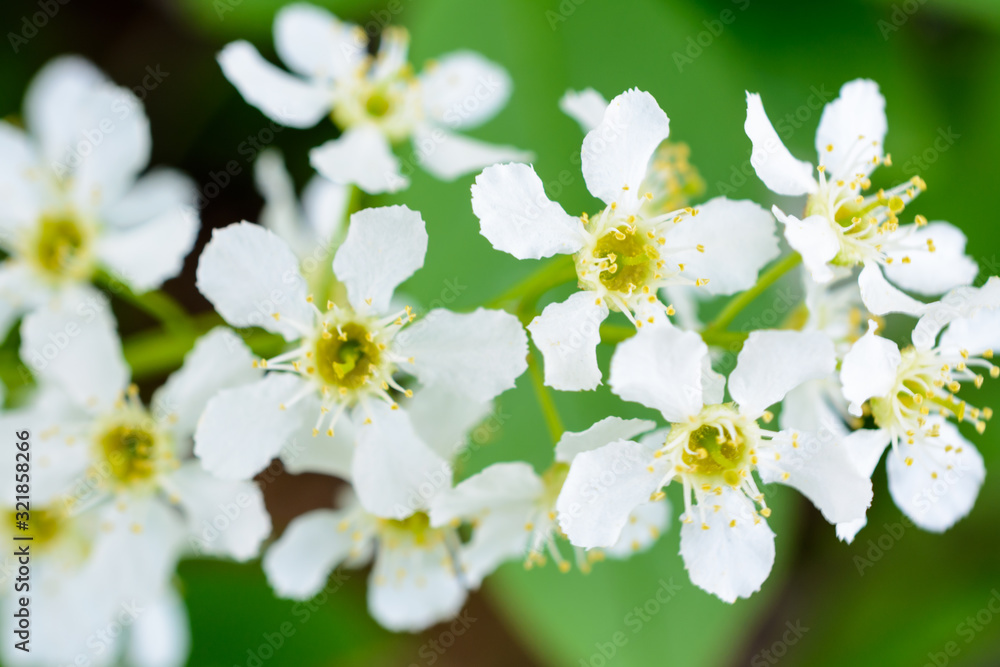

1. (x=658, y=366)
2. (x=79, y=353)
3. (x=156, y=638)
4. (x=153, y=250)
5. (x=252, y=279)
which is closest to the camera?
(x=658, y=366)

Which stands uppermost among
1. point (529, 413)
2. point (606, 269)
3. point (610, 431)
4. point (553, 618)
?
point (606, 269)

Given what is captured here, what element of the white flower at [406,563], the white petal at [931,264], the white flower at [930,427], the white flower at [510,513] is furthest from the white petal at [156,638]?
the white petal at [931,264]

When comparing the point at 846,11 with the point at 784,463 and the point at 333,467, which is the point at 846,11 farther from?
the point at 333,467

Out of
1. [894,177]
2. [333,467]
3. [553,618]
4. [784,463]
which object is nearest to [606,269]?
[784,463]

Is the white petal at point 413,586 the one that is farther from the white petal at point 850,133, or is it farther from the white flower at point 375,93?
the white petal at point 850,133

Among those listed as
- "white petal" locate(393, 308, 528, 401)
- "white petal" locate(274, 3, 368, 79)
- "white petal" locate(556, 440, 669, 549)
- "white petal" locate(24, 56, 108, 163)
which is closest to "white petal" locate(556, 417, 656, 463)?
"white petal" locate(556, 440, 669, 549)

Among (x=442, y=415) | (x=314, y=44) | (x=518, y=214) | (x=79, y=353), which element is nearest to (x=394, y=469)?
(x=442, y=415)

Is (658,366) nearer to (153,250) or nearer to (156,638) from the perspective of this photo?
(153,250)
